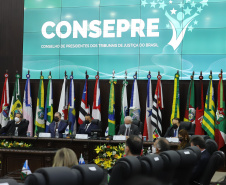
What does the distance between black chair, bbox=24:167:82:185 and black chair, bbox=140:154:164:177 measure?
37.3 inches

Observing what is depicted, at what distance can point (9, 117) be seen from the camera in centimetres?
1095

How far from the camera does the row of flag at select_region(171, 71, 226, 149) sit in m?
9.83

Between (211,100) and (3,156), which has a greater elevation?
(211,100)

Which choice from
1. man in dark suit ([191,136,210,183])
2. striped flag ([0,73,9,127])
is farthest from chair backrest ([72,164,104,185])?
striped flag ([0,73,9,127])

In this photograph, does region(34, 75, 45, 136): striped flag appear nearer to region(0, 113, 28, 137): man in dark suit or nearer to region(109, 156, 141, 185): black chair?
region(0, 113, 28, 137): man in dark suit

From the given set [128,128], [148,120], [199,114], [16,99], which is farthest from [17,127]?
[199,114]

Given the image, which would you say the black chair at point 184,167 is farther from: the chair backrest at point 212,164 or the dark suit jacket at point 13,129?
the dark suit jacket at point 13,129

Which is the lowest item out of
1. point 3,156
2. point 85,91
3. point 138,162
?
point 3,156

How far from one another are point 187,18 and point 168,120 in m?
2.82

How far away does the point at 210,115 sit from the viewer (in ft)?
32.5

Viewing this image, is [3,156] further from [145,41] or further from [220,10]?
[220,10]

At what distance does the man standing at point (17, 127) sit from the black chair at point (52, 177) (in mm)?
7604

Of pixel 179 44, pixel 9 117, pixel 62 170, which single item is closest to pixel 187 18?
pixel 179 44

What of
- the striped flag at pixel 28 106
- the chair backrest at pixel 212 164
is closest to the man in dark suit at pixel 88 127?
the striped flag at pixel 28 106
